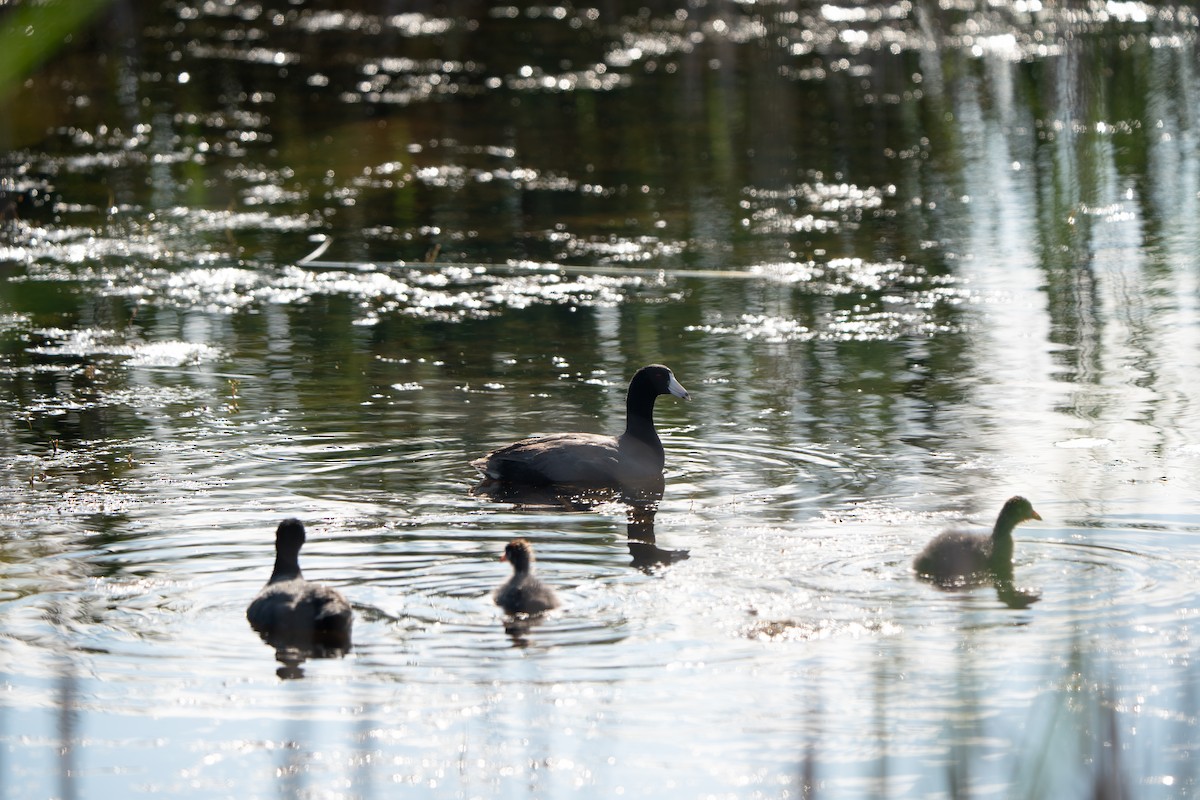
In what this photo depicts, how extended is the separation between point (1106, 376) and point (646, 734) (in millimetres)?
→ 6801

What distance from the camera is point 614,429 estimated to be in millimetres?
11016

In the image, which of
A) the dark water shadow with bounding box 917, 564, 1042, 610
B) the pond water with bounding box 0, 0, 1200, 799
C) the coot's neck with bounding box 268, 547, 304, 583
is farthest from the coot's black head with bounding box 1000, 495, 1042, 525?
the coot's neck with bounding box 268, 547, 304, 583

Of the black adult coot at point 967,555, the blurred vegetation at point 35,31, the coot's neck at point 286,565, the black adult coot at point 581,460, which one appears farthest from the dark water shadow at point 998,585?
the blurred vegetation at point 35,31

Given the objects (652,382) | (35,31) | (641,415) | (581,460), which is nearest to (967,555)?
(581,460)

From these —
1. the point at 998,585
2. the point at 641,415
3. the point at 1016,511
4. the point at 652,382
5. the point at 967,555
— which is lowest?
the point at 998,585

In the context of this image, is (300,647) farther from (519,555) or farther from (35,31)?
(35,31)

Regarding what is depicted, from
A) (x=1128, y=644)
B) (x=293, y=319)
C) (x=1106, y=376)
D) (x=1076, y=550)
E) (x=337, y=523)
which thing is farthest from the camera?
(x=293, y=319)

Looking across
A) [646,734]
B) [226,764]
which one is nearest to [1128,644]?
[646,734]

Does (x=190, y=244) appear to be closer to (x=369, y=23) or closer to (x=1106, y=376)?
(x=1106, y=376)

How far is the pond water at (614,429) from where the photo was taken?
5.87 metres

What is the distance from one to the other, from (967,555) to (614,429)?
3741 millimetres

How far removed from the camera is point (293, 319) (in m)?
14.1

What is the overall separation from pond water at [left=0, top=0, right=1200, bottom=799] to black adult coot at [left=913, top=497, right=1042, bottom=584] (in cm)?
18

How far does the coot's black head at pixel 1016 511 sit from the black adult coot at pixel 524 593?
2093mm
